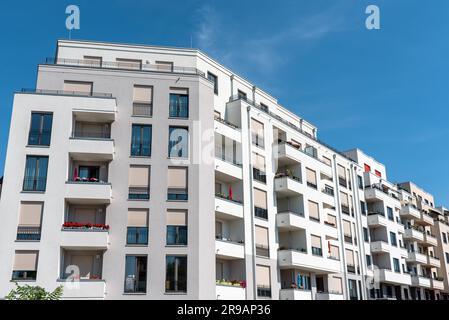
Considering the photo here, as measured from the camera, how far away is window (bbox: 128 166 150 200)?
33625 mm

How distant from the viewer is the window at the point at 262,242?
125 ft

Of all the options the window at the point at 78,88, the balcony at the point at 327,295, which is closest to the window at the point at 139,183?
the window at the point at 78,88

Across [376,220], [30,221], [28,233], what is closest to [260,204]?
[30,221]

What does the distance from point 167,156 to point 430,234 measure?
4830 centimetres

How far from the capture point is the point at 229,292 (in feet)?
111

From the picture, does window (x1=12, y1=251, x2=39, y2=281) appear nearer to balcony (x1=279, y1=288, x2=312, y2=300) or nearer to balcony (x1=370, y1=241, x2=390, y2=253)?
balcony (x1=279, y1=288, x2=312, y2=300)

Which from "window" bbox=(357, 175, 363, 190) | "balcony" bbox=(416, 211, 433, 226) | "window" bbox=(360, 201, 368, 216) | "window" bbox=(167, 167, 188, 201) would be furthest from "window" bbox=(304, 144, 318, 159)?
"balcony" bbox=(416, 211, 433, 226)

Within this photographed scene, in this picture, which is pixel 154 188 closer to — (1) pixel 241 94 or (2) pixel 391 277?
(1) pixel 241 94

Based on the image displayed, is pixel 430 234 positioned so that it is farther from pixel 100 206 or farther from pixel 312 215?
pixel 100 206

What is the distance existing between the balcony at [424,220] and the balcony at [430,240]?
1.38m

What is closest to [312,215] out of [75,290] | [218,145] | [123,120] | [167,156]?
[218,145]

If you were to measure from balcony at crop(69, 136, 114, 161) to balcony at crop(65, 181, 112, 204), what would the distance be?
6.56 ft

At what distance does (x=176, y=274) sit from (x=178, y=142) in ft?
29.5

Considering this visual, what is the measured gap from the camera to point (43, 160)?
32.7m
